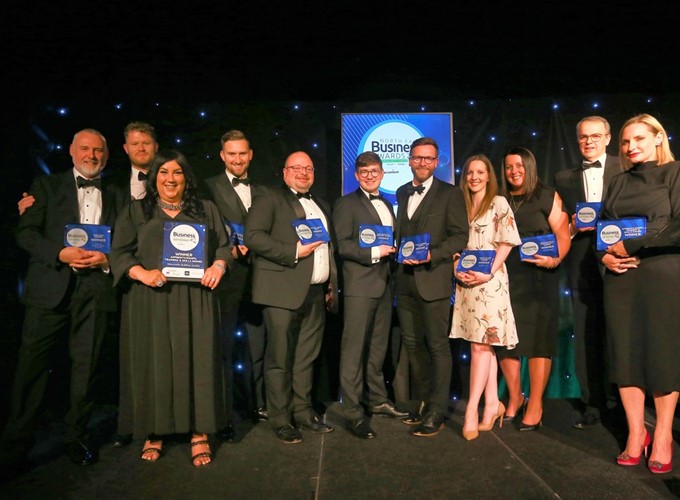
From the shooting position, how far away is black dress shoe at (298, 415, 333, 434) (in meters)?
3.55

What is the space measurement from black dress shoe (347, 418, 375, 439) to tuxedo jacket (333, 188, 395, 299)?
893mm

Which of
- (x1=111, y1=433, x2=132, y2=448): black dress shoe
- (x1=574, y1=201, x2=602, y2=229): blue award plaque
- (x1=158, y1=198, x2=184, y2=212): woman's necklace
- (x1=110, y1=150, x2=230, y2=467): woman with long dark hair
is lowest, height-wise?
(x1=111, y1=433, x2=132, y2=448): black dress shoe

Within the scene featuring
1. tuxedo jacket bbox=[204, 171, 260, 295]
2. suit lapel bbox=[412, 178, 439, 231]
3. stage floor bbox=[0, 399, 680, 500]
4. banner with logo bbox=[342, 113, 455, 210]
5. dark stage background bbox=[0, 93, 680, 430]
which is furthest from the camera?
banner with logo bbox=[342, 113, 455, 210]

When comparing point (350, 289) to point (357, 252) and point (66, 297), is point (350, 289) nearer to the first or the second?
point (357, 252)

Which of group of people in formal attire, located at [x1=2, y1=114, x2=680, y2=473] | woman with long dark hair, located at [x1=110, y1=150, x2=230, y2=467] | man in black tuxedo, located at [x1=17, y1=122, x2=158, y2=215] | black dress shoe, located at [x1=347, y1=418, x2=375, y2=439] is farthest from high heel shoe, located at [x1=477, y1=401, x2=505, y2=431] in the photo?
man in black tuxedo, located at [x1=17, y1=122, x2=158, y2=215]

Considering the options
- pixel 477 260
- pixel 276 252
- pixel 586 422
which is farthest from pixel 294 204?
pixel 586 422

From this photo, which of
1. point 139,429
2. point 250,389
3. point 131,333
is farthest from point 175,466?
point 250,389

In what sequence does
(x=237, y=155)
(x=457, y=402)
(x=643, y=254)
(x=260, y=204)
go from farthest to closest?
(x=457, y=402), (x=237, y=155), (x=260, y=204), (x=643, y=254)

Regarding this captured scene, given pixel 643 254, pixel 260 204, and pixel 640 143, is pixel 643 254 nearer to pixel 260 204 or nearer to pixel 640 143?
pixel 640 143

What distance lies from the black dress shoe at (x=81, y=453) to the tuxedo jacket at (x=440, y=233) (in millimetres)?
2338

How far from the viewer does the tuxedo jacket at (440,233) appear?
340 cm

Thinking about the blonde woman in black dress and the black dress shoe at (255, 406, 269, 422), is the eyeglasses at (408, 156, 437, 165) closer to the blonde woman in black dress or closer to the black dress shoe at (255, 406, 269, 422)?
the blonde woman in black dress

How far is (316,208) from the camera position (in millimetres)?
3682

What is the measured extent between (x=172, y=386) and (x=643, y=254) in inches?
114
